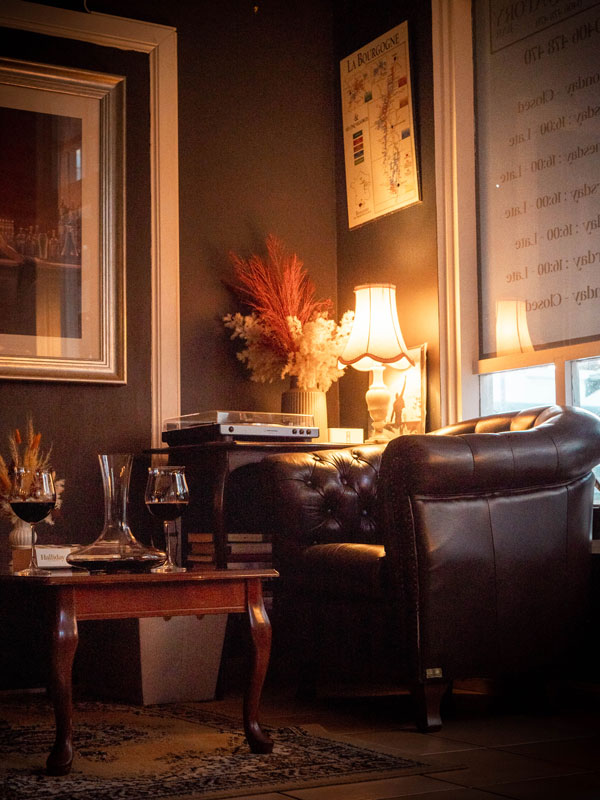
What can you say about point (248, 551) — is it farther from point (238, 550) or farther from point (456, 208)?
point (456, 208)

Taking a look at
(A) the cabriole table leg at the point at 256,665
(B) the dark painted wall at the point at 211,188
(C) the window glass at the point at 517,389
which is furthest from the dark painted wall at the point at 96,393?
(A) the cabriole table leg at the point at 256,665

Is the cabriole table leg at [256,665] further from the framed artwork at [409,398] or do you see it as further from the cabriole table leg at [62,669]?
the framed artwork at [409,398]

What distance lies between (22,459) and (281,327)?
119 centimetres

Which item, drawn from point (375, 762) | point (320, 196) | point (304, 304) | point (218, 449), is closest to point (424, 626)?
point (375, 762)

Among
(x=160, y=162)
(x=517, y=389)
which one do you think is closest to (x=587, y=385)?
(x=517, y=389)

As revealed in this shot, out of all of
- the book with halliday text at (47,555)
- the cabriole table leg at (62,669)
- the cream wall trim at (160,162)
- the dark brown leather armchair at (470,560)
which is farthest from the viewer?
the cream wall trim at (160,162)

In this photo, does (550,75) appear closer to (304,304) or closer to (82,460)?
(304,304)

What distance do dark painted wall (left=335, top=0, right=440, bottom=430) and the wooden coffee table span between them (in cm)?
176

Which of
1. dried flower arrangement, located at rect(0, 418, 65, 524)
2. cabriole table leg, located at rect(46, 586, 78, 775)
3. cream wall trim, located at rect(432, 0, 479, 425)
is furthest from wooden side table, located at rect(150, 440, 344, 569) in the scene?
cabriole table leg, located at rect(46, 586, 78, 775)

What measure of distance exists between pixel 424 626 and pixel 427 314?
1666mm

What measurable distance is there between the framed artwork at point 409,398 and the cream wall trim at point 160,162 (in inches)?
35.8

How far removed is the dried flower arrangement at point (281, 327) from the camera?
4316mm

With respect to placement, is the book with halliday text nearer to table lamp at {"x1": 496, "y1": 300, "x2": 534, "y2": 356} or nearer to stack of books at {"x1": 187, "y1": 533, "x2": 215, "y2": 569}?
stack of books at {"x1": 187, "y1": 533, "x2": 215, "y2": 569}

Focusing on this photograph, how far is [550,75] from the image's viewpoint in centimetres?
376
